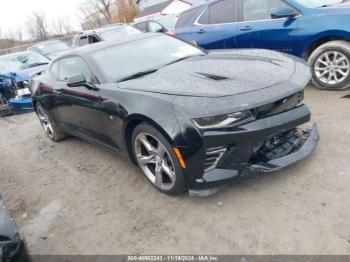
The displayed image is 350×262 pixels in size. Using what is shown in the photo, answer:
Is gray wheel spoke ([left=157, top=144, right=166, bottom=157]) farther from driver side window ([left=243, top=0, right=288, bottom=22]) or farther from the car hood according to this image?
driver side window ([left=243, top=0, right=288, bottom=22])

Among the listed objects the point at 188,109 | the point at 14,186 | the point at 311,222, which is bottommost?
the point at 14,186

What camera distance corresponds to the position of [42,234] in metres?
3.01

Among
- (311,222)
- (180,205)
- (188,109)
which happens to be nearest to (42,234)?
(180,205)

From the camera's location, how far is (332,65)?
15.5 feet

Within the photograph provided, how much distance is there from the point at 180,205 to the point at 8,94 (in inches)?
264

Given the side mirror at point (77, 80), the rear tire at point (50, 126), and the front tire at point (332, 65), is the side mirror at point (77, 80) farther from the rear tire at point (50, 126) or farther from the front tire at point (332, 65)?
the front tire at point (332, 65)

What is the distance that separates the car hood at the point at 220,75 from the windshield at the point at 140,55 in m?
0.22

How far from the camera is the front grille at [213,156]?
2600mm

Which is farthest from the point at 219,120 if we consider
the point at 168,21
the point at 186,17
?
the point at 168,21

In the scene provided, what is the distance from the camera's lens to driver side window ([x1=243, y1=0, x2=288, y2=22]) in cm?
514

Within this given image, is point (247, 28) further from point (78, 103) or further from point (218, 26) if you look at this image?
point (78, 103)

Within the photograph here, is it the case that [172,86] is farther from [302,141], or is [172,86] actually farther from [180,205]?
[302,141]

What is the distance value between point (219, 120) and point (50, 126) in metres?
3.59

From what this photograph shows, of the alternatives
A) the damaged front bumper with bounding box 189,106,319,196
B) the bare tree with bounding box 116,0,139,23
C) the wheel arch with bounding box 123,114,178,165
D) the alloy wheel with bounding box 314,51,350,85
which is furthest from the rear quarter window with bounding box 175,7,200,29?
the bare tree with bounding box 116,0,139,23
